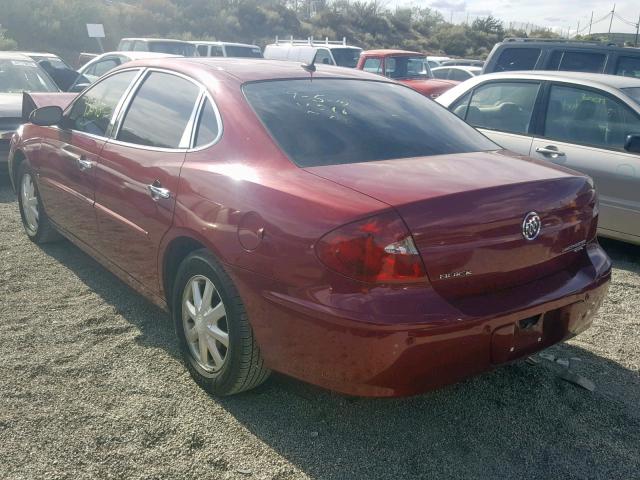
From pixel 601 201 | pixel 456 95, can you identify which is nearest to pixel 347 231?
pixel 601 201

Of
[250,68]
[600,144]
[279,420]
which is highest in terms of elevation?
[250,68]

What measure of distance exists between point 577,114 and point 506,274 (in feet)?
11.6

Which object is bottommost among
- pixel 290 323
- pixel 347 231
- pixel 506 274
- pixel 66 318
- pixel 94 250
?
pixel 66 318

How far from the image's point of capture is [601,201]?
539 cm

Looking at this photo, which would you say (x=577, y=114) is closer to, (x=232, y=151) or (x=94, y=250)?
(x=232, y=151)

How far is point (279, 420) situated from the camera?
9.89 ft

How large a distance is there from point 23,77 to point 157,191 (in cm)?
691

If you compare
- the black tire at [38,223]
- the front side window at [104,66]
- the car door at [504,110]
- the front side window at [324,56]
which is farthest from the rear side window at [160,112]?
the front side window at [324,56]

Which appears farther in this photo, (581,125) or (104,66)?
(104,66)

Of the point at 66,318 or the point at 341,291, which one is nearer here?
the point at 341,291

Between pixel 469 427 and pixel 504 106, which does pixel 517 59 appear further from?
pixel 469 427

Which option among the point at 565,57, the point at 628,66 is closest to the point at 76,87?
the point at 565,57

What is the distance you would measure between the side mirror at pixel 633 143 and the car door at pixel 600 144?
0.11 metres

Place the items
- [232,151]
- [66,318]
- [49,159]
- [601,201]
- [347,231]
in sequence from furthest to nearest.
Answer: [601,201], [49,159], [66,318], [232,151], [347,231]
